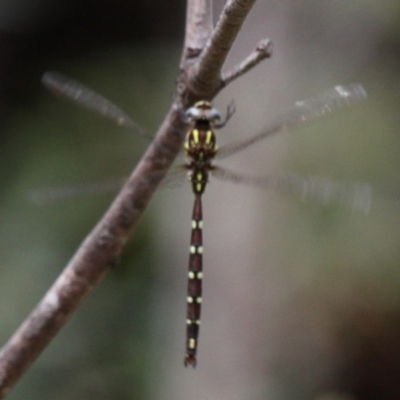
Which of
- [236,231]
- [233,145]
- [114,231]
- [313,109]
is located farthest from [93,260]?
[236,231]

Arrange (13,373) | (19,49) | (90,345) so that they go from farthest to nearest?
1. (19,49)
2. (90,345)
3. (13,373)

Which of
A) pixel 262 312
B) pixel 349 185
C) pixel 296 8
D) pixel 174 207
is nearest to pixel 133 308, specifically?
pixel 174 207

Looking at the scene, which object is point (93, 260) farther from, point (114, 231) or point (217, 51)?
point (217, 51)

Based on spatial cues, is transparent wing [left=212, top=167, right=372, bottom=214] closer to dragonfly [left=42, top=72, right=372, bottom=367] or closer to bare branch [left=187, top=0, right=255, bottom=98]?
dragonfly [left=42, top=72, right=372, bottom=367]

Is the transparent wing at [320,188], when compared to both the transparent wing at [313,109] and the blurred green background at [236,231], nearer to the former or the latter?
the transparent wing at [313,109]

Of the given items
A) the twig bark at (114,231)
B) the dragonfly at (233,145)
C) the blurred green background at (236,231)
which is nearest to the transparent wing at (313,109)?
the dragonfly at (233,145)

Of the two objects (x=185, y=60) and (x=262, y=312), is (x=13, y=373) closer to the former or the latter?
(x=185, y=60)
